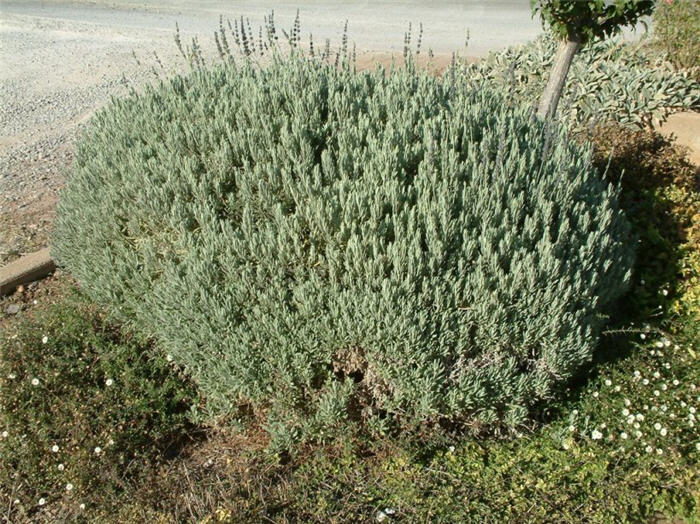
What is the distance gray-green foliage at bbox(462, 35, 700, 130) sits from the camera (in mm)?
6551

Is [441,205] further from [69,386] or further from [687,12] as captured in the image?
[687,12]

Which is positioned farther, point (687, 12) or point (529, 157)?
point (687, 12)

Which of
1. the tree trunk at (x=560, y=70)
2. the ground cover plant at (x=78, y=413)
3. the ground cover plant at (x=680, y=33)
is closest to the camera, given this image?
the ground cover plant at (x=78, y=413)

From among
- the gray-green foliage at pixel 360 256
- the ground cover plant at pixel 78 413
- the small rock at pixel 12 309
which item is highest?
the gray-green foliage at pixel 360 256

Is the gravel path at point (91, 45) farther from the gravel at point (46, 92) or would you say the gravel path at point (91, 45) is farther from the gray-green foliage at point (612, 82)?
the gray-green foliage at point (612, 82)

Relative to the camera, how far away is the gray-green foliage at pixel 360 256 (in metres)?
3.20

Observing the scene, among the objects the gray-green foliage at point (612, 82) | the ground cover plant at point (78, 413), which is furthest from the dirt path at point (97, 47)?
the ground cover plant at point (78, 413)

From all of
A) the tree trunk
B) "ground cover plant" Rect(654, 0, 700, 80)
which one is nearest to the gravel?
the tree trunk

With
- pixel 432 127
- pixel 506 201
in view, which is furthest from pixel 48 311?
pixel 506 201

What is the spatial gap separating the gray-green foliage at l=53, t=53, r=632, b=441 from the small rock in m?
1.55

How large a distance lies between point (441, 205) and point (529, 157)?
2.65ft

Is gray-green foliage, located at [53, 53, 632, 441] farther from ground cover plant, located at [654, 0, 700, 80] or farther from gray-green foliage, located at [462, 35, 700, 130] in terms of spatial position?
ground cover plant, located at [654, 0, 700, 80]

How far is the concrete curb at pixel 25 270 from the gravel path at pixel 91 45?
0.33m

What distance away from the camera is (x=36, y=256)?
5.41 m
